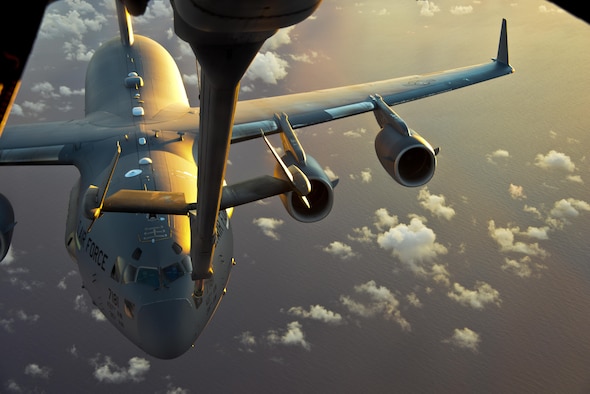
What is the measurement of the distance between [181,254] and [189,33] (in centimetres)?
1469

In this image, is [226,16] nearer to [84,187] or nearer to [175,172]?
[175,172]

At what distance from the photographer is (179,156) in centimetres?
2602

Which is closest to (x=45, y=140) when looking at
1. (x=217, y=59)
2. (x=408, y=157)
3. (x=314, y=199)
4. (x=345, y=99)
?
(x=314, y=199)

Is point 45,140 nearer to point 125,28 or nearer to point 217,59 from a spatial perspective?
point 125,28

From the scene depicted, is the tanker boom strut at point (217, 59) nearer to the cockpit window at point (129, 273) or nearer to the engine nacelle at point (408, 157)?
the cockpit window at point (129, 273)

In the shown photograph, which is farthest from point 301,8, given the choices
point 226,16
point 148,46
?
point 148,46

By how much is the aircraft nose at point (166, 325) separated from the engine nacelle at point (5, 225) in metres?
6.70

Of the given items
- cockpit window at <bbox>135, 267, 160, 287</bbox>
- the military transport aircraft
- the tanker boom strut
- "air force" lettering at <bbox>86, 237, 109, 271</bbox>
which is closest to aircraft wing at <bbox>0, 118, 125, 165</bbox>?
the military transport aircraft

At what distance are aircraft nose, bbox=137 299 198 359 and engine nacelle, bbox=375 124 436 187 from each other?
11.6 meters

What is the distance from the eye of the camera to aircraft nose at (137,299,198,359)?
69.3 feet

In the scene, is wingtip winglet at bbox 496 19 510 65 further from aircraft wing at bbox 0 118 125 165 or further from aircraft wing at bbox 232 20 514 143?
aircraft wing at bbox 0 118 125 165

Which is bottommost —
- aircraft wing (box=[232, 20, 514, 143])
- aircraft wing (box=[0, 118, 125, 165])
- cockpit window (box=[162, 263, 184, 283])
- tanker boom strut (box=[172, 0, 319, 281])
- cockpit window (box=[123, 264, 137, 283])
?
aircraft wing (box=[0, 118, 125, 165])

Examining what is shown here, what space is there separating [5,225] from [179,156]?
715cm

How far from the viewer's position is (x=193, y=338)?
22.4 meters
